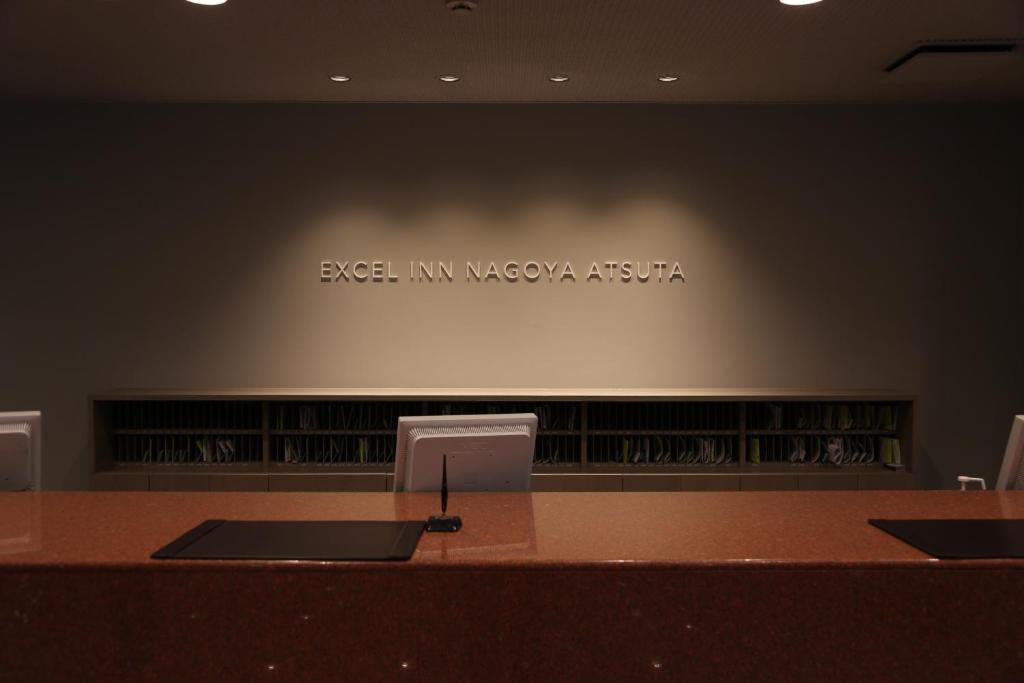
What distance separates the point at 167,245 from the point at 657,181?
3.39 metres

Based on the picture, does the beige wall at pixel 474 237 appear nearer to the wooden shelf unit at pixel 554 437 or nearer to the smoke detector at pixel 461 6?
the wooden shelf unit at pixel 554 437

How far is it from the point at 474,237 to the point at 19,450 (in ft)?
11.1

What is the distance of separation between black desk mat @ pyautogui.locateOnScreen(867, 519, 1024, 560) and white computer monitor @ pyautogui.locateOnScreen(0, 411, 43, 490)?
2576 mm

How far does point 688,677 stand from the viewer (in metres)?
1.72

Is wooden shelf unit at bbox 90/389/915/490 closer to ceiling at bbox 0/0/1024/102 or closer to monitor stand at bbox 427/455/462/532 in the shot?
ceiling at bbox 0/0/1024/102

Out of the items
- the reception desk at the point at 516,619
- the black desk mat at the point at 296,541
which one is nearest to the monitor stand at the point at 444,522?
the black desk mat at the point at 296,541

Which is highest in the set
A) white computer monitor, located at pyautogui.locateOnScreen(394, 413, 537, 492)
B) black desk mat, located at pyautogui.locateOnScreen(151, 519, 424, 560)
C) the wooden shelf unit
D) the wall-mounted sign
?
the wall-mounted sign

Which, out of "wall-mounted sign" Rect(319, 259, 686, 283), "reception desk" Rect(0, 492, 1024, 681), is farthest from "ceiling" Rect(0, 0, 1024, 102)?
"reception desk" Rect(0, 492, 1024, 681)

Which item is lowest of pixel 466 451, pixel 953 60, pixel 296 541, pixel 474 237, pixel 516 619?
pixel 516 619

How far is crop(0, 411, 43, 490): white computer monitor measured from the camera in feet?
8.50

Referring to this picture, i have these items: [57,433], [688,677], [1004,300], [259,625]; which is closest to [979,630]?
[688,677]

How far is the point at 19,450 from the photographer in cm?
262

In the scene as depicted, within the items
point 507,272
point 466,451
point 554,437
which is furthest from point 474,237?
point 466,451

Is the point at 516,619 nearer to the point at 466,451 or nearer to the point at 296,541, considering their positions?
the point at 296,541
